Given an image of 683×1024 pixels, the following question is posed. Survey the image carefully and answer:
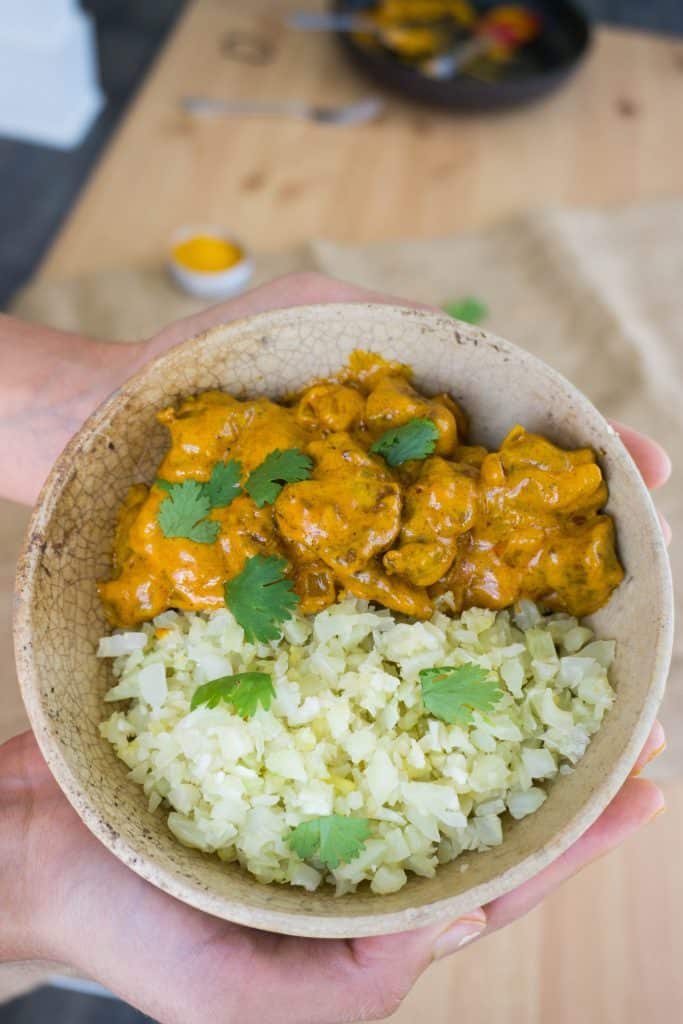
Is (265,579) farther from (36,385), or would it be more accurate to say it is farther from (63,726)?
(36,385)

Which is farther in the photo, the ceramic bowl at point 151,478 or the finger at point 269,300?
the finger at point 269,300

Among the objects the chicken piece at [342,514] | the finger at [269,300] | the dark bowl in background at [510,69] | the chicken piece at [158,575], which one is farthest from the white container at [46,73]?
the chicken piece at [342,514]

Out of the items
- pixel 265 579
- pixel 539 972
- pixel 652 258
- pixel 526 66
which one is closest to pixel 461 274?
pixel 652 258

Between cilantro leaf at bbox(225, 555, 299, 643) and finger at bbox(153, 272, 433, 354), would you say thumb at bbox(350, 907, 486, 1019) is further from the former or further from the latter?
finger at bbox(153, 272, 433, 354)

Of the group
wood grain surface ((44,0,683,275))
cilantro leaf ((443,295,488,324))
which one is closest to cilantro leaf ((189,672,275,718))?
cilantro leaf ((443,295,488,324))

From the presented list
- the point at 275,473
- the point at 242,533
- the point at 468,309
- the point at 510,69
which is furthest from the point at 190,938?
the point at 510,69

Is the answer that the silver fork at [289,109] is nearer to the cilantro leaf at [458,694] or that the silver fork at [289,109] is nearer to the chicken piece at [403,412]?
the chicken piece at [403,412]
